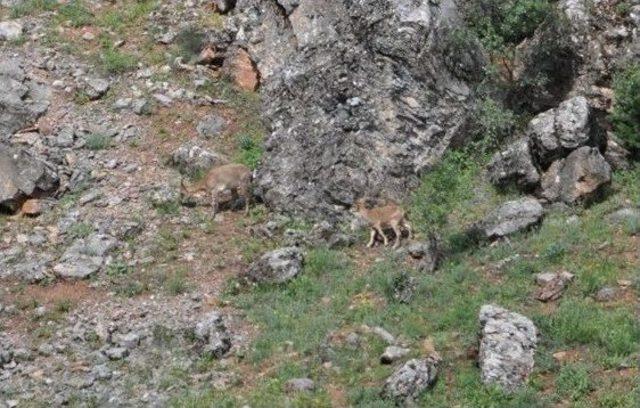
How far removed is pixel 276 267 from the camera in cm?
1808

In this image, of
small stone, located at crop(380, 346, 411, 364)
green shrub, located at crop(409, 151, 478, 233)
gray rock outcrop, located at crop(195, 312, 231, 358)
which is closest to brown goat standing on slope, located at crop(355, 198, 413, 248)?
green shrub, located at crop(409, 151, 478, 233)

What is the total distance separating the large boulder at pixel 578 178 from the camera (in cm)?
1883

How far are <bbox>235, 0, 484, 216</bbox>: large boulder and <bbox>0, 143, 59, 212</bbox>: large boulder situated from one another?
13.4ft

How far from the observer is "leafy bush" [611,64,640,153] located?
20.3 meters

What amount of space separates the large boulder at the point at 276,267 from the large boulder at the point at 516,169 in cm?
417

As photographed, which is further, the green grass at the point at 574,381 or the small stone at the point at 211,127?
the small stone at the point at 211,127

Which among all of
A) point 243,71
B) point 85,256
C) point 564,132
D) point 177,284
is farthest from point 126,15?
point 564,132

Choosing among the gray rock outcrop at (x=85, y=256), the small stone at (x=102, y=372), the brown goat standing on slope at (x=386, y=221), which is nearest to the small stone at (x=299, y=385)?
the small stone at (x=102, y=372)

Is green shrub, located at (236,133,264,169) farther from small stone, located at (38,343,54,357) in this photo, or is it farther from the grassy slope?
small stone, located at (38,343,54,357)

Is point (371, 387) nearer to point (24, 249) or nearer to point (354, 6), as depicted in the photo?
point (24, 249)

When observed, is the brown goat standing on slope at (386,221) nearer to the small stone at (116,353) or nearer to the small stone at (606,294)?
the small stone at (606,294)

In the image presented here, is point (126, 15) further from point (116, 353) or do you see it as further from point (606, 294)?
point (606, 294)

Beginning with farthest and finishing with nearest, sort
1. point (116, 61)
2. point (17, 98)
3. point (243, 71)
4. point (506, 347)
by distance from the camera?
point (116, 61), point (243, 71), point (17, 98), point (506, 347)

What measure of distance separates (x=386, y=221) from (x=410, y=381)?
214 inches
